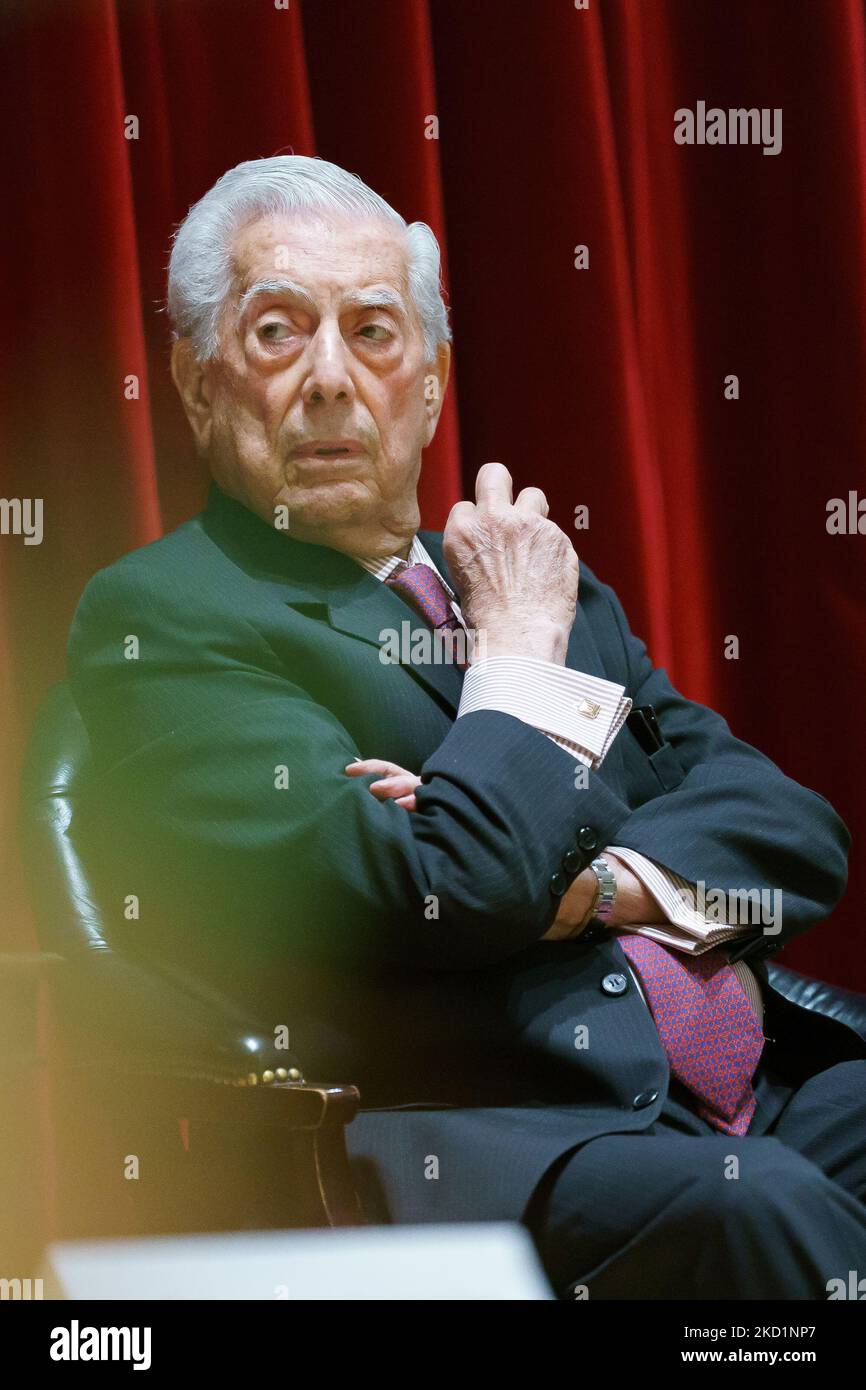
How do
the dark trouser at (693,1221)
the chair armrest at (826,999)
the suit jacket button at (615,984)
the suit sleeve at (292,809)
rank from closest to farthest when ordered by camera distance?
1. the dark trouser at (693,1221)
2. the suit sleeve at (292,809)
3. the suit jacket button at (615,984)
4. the chair armrest at (826,999)

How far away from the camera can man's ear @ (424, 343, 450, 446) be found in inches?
68.2

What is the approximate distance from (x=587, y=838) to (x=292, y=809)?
258 millimetres

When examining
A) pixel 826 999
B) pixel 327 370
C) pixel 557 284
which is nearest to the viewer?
pixel 327 370

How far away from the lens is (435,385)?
1.76 metres

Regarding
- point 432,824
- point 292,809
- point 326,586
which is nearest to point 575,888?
point 432,824

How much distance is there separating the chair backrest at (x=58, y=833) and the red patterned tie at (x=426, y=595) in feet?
1.21

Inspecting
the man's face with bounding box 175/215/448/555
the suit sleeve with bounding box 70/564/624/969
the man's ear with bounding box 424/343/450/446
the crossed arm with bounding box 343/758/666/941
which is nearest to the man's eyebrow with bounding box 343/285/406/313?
the man's face with bounding box 175/215/448/555

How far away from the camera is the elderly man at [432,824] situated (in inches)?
51.4

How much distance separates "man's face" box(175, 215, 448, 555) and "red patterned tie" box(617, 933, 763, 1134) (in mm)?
508

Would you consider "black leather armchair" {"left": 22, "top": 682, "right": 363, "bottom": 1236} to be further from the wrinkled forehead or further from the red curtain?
the wrinkled forehead

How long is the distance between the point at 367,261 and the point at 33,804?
0.64 metres

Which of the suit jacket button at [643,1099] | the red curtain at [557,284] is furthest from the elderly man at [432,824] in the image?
the red curtain at [557,284]

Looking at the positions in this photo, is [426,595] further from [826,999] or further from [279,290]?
[826,999]

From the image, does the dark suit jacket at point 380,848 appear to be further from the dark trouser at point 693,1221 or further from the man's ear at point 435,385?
the man's ear at point 435,385
